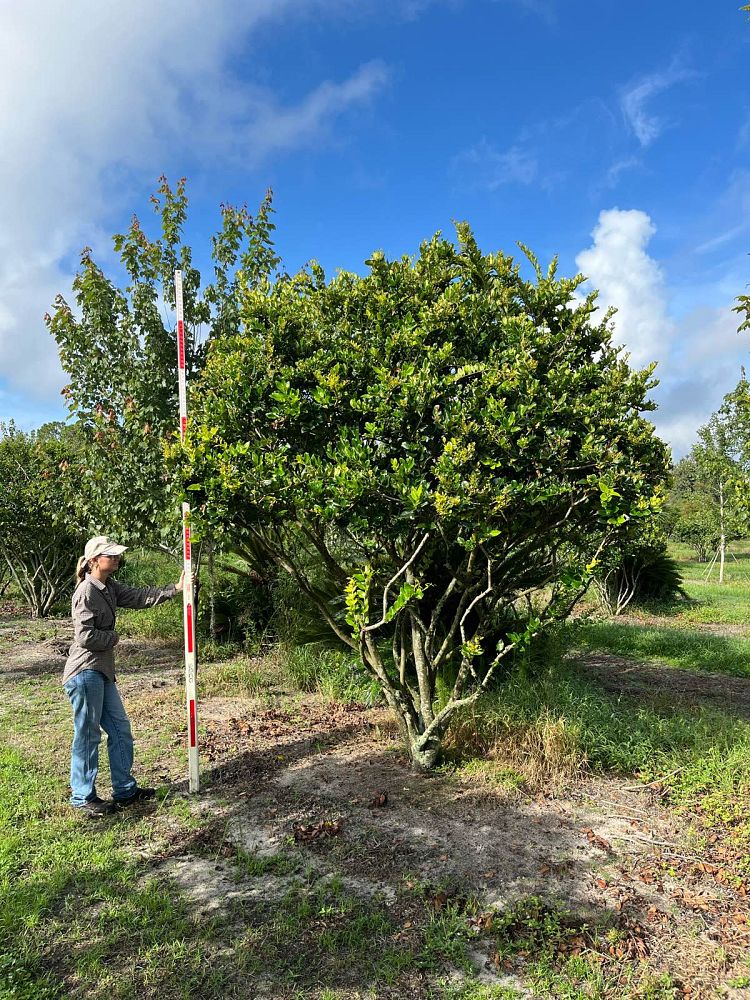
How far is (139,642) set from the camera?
9625 millimetres

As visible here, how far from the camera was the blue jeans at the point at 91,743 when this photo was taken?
4109 mm

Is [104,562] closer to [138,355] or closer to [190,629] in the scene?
[190,629]

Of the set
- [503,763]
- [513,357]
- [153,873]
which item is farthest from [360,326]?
[153,873]

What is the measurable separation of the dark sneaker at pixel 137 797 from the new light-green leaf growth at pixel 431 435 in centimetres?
172

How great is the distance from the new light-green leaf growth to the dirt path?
687 millimetres

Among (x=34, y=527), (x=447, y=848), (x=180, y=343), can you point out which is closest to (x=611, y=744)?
(x=447, y=848)

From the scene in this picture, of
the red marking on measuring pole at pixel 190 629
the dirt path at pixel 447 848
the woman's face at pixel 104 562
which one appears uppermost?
the woman's face at pixel 104 562

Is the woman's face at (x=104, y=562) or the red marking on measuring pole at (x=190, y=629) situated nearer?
the woman's face at (x=104, y=562)

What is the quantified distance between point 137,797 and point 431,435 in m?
3.08

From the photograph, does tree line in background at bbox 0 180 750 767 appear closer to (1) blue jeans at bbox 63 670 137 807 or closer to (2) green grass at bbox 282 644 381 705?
(2) green grass at bbox 282 644 381 705

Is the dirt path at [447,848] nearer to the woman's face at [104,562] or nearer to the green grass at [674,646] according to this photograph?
the woman's face at [104,562]

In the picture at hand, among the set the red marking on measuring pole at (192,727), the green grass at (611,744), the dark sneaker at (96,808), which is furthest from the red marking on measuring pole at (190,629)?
the green grass at (611,744)

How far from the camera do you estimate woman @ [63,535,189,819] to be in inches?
162

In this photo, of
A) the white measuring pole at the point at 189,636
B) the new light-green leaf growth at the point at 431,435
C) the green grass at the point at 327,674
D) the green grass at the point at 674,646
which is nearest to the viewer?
the new light-green leaf growth at the point at 431,435
